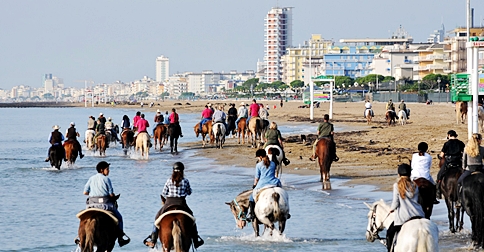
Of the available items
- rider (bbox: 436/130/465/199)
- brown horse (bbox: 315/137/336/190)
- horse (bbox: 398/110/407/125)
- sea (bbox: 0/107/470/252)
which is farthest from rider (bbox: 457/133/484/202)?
horse (bbox: 398/110/407/125)

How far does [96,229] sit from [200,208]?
8.56 m

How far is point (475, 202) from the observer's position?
1292cm

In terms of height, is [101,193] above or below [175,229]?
above

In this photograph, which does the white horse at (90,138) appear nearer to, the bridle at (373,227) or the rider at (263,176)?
the rider at (263,176)

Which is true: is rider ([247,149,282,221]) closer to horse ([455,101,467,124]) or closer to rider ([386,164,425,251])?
rider ([386,164,425,251])

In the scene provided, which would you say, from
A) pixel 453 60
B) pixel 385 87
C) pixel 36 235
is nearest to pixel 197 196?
pixel 36 235

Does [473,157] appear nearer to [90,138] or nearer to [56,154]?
[56,154]

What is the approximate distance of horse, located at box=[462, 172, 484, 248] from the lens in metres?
12.8

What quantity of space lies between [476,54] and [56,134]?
45.8ft

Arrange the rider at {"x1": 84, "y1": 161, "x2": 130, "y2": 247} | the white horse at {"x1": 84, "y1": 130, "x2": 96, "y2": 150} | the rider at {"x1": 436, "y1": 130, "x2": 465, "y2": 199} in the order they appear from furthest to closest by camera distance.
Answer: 1. the white horse at {"x1": 84, "y1": 130, "x2": 96, "y2": 150}
2. the rider at {"x1": 436, "y1": 130, "x2": 465, "y2": 199}
3. the rider at {"x1": 84, "y1": 161, "x2": 130, "y2": 247}

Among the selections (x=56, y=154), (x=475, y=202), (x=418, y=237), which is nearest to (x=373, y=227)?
(x=475, y=202)

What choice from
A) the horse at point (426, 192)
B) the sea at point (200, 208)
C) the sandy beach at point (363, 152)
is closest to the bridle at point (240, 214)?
the sea at point (200, 208)

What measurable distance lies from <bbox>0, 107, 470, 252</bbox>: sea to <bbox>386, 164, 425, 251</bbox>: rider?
3302 millimetres

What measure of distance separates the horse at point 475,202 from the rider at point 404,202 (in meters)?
2.74
